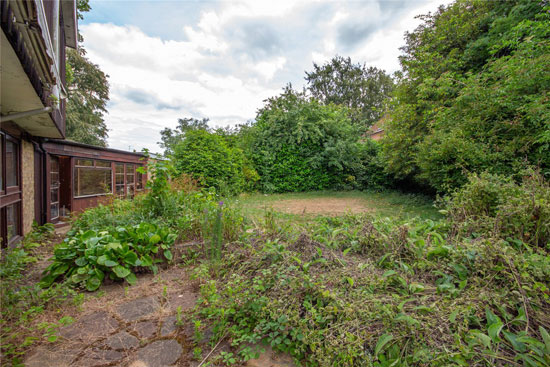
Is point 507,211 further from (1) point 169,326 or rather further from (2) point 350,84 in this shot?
(2) point 350,84

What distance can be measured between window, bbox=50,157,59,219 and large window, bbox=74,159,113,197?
43 centimetres

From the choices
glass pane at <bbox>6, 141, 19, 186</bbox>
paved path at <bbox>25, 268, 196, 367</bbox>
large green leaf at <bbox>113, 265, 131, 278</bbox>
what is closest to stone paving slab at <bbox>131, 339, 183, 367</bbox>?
paved path at <bbox>25, 268, 196, 367</bbox>

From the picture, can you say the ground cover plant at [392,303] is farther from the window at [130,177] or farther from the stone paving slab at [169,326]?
the window at [130,177]

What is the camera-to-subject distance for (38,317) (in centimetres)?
179

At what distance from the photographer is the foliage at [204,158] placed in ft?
29.1

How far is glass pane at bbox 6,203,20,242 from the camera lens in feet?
12.0

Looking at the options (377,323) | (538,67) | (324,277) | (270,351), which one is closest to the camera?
(377,323)

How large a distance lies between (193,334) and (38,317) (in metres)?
1.19

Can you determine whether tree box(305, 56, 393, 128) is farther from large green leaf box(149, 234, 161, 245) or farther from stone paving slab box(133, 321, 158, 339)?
stone paving slab box(133, 321, 158, 339)

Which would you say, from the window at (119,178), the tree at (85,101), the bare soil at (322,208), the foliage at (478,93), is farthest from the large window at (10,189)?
the tree at (85,101)

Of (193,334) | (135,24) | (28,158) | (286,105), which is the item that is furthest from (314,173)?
(193,334)

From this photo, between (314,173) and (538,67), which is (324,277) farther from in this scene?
(314,173)

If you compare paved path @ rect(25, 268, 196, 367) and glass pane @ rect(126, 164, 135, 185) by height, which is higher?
glass pane @ rect(126, 164, 135, 185)

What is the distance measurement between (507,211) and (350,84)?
76.4 ft
